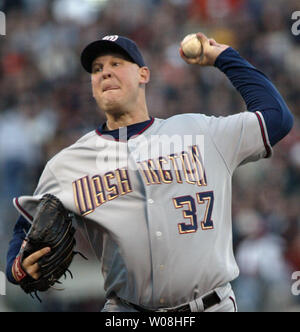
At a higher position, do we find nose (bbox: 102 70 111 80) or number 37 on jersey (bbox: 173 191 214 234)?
nose (bbox: 102 70 111 80)

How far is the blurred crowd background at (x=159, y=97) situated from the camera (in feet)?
18.4

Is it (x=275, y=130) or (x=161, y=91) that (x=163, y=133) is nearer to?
(x=275, y=130)

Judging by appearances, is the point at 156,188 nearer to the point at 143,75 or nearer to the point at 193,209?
the point at 193,209

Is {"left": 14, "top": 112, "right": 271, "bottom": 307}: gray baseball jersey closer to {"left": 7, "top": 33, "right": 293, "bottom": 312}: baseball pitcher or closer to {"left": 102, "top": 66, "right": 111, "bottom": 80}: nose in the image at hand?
{"left": 7, "top": 33, "right": 293, "bottom": 312}: baseball pitcher

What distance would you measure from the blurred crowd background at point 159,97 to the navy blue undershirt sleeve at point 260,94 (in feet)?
7.85

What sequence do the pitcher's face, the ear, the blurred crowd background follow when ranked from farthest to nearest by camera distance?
the blurred crowd background < the ear < the pitcher's face

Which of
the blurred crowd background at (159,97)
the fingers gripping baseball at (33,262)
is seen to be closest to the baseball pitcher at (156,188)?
the fingers gripping baseball at (33,262)

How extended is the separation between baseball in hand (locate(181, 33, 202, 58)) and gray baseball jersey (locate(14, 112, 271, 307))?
290 millimetres

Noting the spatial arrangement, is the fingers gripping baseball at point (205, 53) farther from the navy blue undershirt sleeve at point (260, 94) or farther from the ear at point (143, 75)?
the ear at point (143, 75)

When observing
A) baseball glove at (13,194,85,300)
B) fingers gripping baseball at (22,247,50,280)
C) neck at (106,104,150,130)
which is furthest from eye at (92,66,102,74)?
fingers gripping baseball at (22,247,50,280)

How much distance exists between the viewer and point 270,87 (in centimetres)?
293

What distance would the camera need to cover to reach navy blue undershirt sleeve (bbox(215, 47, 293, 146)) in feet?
9.41
